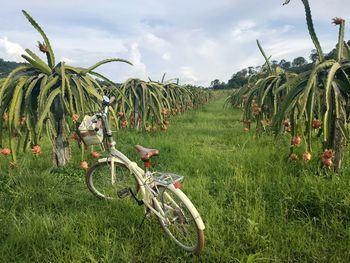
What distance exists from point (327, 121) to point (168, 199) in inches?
73.6

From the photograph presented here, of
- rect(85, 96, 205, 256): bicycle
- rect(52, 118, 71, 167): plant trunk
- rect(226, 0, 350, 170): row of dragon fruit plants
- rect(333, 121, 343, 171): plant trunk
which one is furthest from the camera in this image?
rect(52, 118, 71, 167): plant trunk

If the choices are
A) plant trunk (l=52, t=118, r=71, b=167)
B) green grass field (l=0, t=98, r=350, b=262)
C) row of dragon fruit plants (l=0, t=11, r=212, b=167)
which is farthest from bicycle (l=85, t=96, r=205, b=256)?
plant trunk (l=52, t=118, r=71, b=167)

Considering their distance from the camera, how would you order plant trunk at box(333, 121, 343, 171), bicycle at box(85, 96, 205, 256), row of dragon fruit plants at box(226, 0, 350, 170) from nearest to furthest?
1. bicycle at box(85, 96, 205, 256)
2. row of dragon fruit plants at box(226, 0, 350, 170)
3. plant trunk at box(333, 121, 343, 171)

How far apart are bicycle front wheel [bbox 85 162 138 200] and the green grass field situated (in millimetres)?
140

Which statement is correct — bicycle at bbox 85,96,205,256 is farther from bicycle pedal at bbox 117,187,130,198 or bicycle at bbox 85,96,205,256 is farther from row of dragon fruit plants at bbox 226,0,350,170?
row of dragon fruit plants at bbox 226,0,350,170

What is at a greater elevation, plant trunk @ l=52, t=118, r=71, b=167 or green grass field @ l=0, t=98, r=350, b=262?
plant trunk @ l=52, t=118, r=71, b=167

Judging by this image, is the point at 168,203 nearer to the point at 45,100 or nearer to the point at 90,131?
the point at 90,131

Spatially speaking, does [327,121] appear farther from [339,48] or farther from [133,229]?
[133,229]

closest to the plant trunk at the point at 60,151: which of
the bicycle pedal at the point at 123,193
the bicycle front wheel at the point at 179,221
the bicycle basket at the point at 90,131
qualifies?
the bicycle basket at the point at 90,131

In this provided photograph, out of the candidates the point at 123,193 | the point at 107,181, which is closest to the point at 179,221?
the point at 123,193

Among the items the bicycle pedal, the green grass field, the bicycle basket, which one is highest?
the bicycle basket

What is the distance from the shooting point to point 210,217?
3.07 meters

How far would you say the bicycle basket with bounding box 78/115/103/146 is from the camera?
333 cm

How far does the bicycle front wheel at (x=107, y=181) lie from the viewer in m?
3.75
